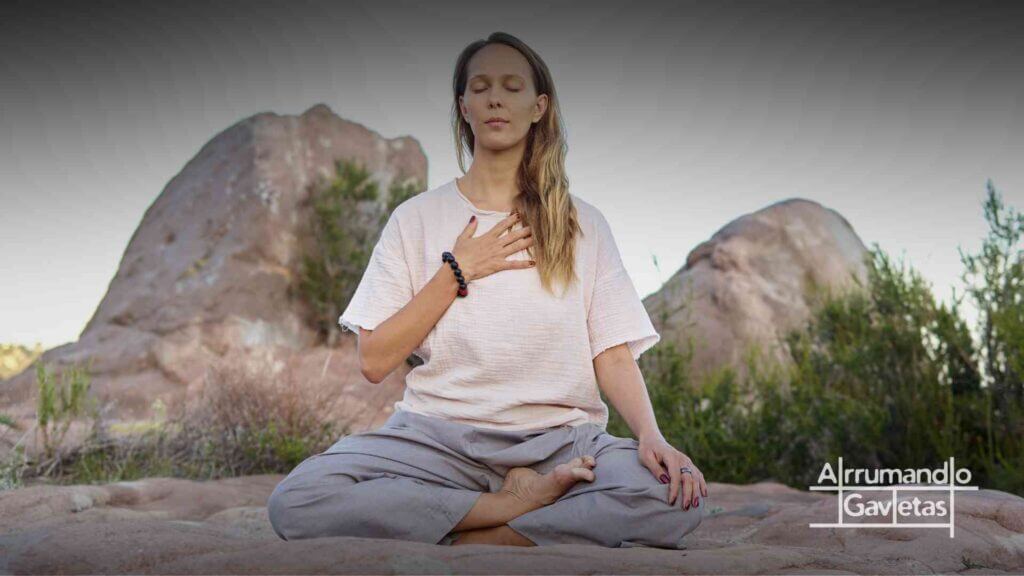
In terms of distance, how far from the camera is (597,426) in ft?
8.90

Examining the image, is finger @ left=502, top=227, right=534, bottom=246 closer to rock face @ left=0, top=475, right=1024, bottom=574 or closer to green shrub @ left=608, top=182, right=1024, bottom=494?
rock face @ left=0, top=475, right=1024, bottom=574

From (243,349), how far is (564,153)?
928cm

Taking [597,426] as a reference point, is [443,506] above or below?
below

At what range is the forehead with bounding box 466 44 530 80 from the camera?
279 centimetres

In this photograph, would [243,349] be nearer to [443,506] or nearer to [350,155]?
[350,155]

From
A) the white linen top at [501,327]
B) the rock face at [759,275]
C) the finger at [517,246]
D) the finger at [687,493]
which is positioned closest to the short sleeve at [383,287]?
the white linen top at [501,327]

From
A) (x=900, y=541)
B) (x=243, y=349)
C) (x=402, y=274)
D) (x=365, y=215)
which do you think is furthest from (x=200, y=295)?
(x=900, y=541)

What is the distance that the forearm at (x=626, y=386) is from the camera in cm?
260

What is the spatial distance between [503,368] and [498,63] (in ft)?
3.13

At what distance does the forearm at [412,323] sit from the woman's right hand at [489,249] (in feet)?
0.20

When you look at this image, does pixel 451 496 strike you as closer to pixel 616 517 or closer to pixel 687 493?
pixel 616 517

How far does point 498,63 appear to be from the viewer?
2791mm

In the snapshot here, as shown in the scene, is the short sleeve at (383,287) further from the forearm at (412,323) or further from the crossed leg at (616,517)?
the crossed leg at (616,517)

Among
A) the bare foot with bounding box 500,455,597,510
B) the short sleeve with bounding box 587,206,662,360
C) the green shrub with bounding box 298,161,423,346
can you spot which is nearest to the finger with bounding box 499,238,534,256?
the short sleeve with bounding box 587,206,662,360
